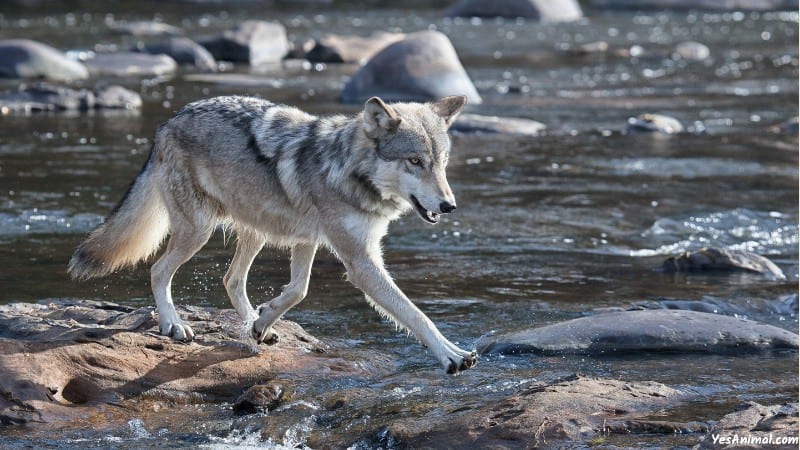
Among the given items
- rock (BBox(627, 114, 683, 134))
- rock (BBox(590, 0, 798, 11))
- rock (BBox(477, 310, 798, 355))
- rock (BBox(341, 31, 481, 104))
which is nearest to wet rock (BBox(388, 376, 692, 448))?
rock (BBox(477, 310, 798, 355))

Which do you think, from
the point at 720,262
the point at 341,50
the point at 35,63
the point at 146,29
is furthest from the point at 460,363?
the point at 146,29

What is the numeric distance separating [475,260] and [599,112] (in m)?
9.06

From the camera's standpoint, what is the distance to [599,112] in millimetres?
19188

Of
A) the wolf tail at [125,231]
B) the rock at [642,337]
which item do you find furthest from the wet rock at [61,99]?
the rock at [642,337]

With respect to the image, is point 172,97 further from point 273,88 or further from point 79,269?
point 79,269

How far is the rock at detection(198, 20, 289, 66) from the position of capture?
25.0m

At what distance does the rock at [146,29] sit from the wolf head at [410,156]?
23.2 metres

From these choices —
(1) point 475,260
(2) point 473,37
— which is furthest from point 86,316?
(2) point 473,37

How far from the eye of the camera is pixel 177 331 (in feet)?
24.1

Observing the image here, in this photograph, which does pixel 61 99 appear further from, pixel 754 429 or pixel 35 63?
pixel 754 429

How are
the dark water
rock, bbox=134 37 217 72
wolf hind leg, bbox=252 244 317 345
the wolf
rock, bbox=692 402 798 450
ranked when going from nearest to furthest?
rock, bbox=692 402 798 450, the wolf, the dark water, wolf hind leg, bbox=252 244 317 345, rock, bbox=134 37 217 72

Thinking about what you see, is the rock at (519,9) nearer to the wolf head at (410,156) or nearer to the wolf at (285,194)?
the wolf at (285,194)

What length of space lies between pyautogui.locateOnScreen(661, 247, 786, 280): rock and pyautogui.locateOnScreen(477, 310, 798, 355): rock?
6.86 ft

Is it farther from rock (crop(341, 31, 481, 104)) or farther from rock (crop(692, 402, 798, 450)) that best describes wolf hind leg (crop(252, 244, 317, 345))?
rock (crop(341, 31, 481, 104))
